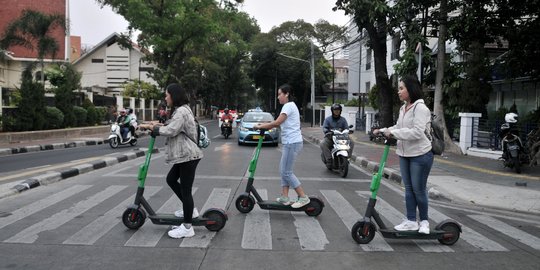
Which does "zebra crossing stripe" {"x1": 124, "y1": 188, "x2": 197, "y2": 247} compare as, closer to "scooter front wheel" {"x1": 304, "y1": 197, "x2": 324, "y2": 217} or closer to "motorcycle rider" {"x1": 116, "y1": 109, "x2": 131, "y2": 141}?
"scooter front wheel" {"x1": 304, "y1": 197, "x2": 324, "y2": 217}

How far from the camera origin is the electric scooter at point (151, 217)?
5.74 meters

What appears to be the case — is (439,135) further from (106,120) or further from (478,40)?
(106,120)

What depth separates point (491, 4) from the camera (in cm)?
1463

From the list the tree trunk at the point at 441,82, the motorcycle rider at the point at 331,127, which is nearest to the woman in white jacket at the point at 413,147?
the motorcycle rider at the point at 331,127

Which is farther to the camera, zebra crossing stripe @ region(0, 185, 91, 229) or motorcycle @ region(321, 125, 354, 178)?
motorcycle @ region(321, 125, 354, 178)

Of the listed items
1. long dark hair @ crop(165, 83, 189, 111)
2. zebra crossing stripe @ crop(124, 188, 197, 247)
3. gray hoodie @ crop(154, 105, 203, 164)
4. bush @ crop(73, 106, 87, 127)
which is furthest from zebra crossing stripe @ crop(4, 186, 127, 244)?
bush @ crop(73, 106, 87, 127)

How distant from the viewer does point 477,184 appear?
985cm

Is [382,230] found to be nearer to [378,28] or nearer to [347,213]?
[347,213]

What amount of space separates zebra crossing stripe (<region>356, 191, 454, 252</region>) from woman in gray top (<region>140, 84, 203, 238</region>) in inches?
105

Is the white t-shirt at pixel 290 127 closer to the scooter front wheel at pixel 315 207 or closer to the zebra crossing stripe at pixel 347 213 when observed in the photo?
the scooter front wheel at pixel 315 207

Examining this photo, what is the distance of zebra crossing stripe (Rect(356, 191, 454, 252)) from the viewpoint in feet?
17.8

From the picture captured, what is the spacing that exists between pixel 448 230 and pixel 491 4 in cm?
1142

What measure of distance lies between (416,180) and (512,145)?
7.24 meters

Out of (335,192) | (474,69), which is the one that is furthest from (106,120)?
(335,192)
